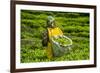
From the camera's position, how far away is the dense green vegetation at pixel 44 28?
5.88 ft

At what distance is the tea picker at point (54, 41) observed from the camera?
6.13ft

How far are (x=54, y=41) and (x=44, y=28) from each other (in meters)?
0.16

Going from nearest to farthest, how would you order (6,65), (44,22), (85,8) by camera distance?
(6,65)
(44,22)
(85,8)

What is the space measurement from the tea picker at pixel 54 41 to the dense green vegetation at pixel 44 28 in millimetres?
35

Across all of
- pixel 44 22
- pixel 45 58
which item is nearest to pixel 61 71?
pixel 45 58

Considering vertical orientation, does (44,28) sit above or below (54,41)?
above

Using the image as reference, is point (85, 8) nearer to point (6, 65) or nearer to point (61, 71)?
point (61, 71)

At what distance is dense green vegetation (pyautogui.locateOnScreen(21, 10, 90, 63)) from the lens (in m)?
1.79

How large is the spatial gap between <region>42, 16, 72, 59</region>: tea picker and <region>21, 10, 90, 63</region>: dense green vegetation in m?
0.04

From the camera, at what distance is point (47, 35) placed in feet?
6.13

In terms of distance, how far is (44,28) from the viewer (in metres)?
1.86

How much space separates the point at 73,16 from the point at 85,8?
15 cm

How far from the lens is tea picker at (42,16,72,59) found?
187cm

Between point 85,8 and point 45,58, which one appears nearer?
point 45,58
